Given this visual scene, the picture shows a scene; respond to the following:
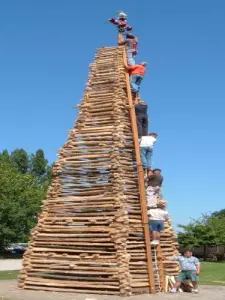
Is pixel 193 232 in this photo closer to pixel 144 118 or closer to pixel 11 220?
pixel 11 220

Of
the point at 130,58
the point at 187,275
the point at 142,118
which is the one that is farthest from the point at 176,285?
the point at 130,58

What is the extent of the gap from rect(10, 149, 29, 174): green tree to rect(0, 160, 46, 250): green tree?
20643 millimetres

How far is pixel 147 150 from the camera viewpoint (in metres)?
14.7

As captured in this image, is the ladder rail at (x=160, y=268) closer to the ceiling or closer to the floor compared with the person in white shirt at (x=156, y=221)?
closer to the floor

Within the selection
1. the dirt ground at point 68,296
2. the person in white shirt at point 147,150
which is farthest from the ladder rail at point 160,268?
the person in white shirt at point 147,150

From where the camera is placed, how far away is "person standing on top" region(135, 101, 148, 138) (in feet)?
50.5

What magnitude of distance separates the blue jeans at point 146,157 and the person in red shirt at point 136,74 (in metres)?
2.37

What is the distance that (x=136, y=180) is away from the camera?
1423 cm

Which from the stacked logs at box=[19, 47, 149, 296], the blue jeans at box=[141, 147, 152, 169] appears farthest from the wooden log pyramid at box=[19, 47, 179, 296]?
the blue jeans at box=[141, 147, 152, 169]

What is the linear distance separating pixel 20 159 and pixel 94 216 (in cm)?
5379

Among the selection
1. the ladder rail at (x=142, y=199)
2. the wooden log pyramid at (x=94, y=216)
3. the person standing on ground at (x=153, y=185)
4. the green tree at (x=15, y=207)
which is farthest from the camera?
the green tree at (x=15, y=207)

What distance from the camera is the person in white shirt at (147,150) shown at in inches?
575

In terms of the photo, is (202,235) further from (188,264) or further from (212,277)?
(188,264)

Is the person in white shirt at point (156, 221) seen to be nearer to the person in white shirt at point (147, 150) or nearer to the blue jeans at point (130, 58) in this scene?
the person in white shirt at point (147, 150)
